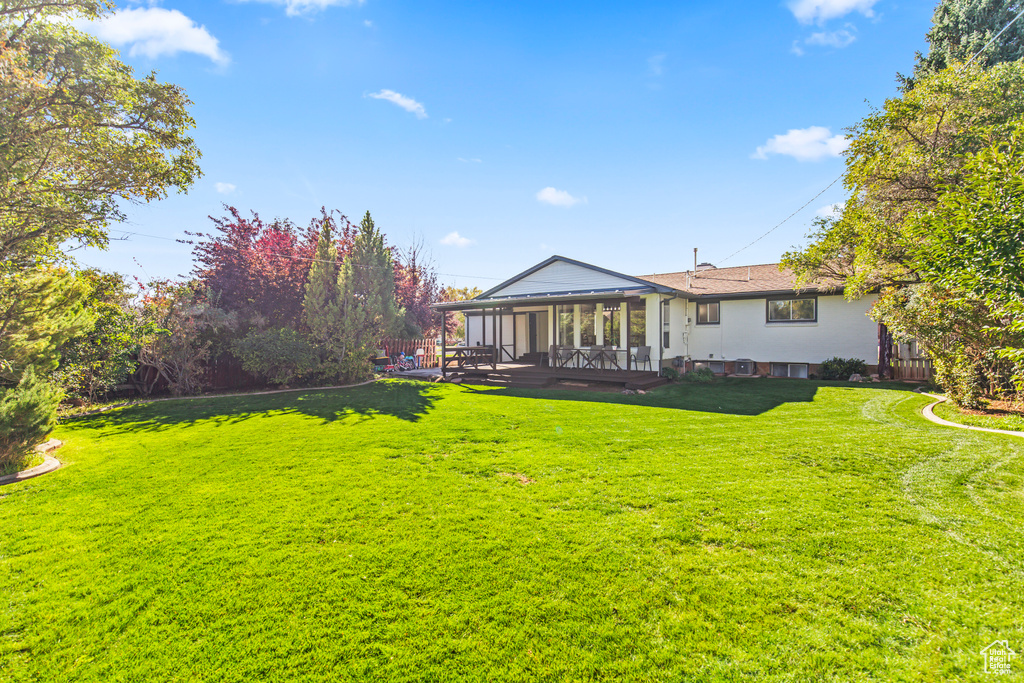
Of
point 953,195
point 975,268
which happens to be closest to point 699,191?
point 953,195

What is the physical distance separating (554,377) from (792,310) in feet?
30.0

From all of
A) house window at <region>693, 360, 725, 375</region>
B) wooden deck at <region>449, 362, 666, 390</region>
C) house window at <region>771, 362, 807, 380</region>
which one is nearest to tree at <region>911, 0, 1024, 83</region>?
house window at <region>771, 362, 807, 380</region>

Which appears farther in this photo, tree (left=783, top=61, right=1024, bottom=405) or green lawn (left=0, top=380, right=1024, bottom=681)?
tree (left=783, top=61, right=1024, bottom=405)

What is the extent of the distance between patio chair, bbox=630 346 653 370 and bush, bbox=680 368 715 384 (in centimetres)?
143

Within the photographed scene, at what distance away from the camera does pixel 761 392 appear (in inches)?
471

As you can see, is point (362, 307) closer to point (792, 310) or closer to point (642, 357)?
point (642, 357)

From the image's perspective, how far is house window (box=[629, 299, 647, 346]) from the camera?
1505 cm

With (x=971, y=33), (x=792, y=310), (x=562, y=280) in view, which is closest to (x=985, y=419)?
(x=792, y=310)

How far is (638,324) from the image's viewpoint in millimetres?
15352

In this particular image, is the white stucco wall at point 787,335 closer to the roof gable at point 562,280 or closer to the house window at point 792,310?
the house window at point 792,310

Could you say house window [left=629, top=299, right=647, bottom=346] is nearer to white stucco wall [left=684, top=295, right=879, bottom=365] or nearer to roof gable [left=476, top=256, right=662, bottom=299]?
roof gable [left=476, top=256, right=662, bottom=299]

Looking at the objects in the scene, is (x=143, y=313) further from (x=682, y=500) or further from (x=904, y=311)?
(x=904, y=311)

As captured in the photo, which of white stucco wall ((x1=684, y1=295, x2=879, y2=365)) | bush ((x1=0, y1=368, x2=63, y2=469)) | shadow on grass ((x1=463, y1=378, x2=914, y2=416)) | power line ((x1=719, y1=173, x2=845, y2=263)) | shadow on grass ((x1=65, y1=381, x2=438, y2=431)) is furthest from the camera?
white stucco wall ((x1=684, y1=295, x2=879, y2=365))

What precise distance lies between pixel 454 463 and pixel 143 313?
439 inches
